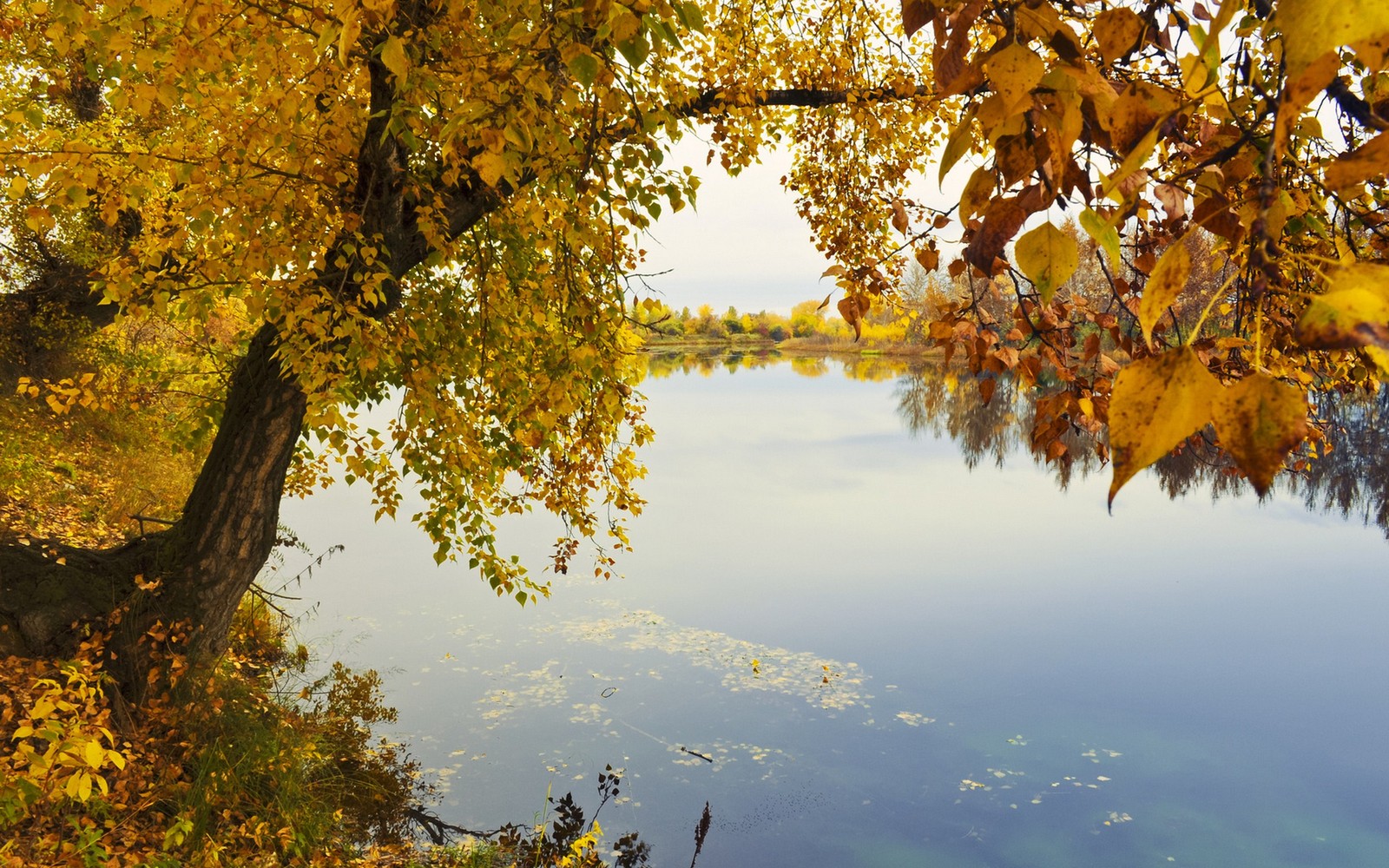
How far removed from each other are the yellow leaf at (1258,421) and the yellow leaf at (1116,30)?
44 cm

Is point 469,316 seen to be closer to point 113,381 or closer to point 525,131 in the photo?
point 113,381

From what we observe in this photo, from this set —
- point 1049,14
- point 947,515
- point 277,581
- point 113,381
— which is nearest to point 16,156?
point 113,381

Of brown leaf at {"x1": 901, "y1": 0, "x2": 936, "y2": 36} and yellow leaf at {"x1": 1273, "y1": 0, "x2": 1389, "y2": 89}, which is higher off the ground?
brown leaf at {"x1": 901, "y1": 0, "x2": 936, "y2": 36}

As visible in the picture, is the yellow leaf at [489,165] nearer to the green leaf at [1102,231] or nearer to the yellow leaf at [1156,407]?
the green leaf at [1102,231]

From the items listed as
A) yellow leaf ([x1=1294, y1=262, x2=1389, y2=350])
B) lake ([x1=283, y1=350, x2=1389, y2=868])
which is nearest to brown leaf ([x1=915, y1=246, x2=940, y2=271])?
yellow leaf ([x1=1294, y1=262, x2=1389, y2=350])

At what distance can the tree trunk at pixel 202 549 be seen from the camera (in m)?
4.57

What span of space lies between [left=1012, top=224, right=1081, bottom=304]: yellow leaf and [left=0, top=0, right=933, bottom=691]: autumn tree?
170cm

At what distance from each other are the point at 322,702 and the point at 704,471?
40.0 ft

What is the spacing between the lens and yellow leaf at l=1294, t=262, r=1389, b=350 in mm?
426

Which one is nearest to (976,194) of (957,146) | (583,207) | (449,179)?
(957,146)

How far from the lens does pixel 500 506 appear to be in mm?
5363

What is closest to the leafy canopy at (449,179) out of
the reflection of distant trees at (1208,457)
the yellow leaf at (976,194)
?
the yellow leaf at (976,194)

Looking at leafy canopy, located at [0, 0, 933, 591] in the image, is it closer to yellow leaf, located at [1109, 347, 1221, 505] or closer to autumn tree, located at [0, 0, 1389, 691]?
autumn tree, located at [0, 0, 1389, 691]

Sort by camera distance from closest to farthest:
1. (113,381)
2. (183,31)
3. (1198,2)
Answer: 1. (1198,2)
2. (183,31)
3. (113,381)
